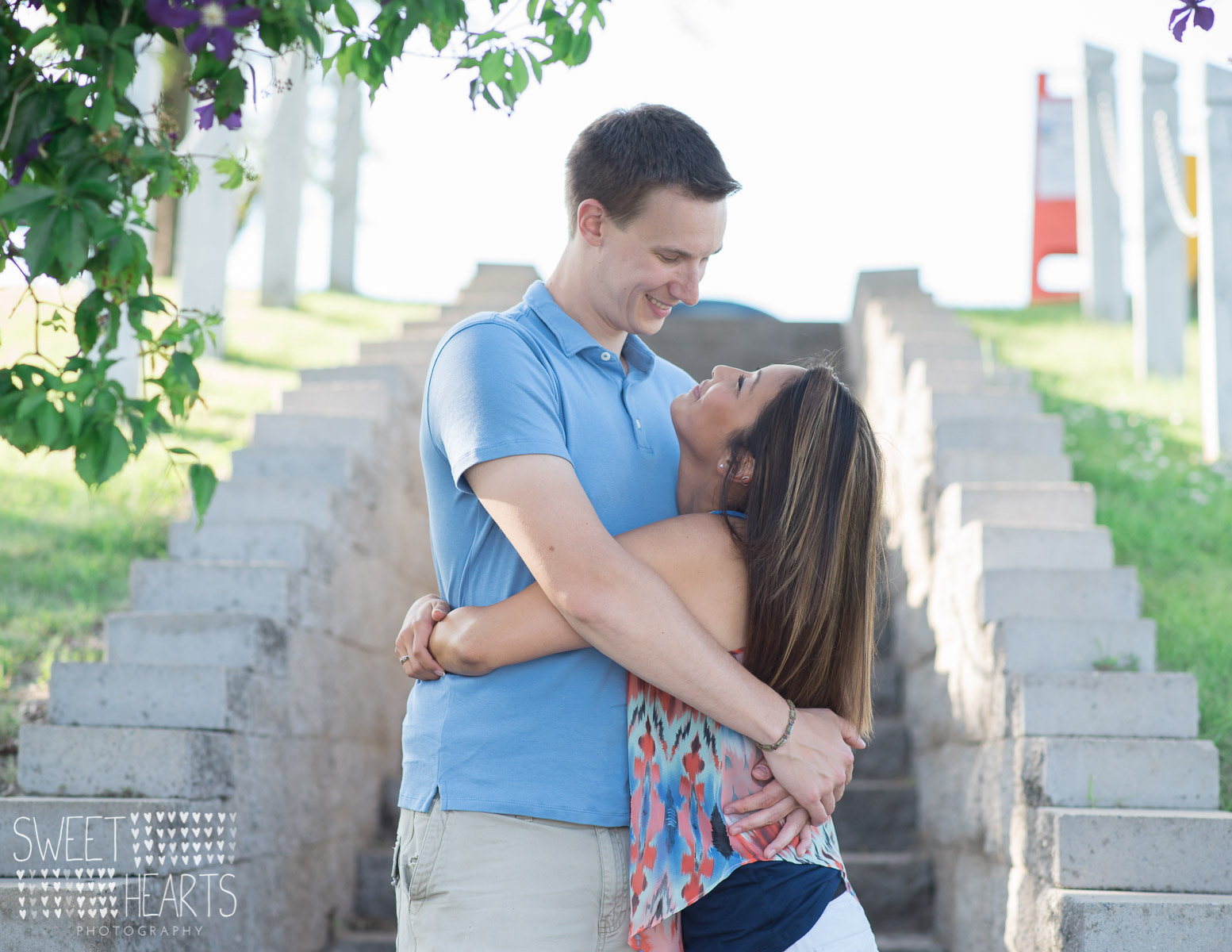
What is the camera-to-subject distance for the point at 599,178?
2.13m

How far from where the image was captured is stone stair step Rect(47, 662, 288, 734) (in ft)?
10.6

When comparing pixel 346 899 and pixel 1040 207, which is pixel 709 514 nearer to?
pixel 346 899

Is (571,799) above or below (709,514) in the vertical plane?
below

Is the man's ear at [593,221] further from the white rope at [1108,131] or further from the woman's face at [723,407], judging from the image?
the white rope at [1108,131]

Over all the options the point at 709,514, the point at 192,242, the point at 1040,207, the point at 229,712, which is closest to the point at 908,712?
the point at 229,712

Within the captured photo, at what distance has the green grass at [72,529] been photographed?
392 centimetres

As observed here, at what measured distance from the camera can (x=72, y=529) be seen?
4.88 metres

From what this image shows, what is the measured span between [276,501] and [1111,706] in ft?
9.35

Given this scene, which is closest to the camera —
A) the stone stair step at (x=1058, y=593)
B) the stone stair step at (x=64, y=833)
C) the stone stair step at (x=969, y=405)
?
the stone stair step at (x=64, y=833)

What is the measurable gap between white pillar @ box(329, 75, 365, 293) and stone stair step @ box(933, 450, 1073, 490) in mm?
10023

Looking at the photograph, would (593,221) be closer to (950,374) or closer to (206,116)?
(206,116)

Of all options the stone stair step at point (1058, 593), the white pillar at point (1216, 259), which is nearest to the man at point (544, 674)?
the stone stair step at point (1058, 593)

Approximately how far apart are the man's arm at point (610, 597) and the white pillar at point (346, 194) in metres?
11.8

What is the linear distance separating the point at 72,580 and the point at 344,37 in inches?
124
